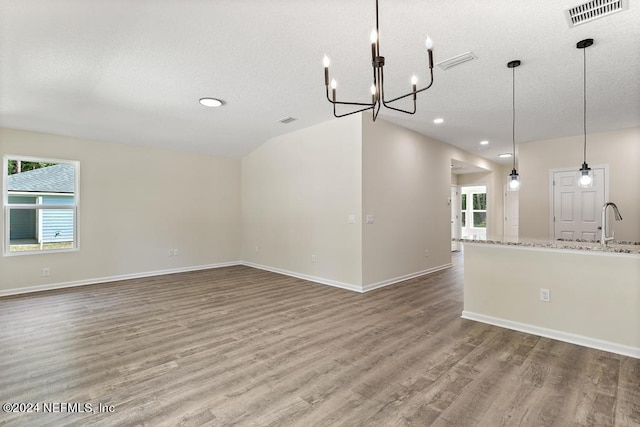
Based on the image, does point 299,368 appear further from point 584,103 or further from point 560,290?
point 584,103

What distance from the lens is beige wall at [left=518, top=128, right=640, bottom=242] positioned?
5320mm

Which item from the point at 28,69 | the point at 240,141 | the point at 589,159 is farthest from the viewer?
the point at 240,141

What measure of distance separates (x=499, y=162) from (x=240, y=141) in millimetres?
7314

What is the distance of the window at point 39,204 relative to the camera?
Result: 4738 millimetres

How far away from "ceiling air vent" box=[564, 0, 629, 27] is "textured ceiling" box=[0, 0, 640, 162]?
0.09 m

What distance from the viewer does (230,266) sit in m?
6.96

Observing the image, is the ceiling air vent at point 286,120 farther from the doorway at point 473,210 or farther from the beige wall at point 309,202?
the doorway at point 473,210

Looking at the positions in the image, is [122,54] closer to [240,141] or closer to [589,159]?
[240,141]

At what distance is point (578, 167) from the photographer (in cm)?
584

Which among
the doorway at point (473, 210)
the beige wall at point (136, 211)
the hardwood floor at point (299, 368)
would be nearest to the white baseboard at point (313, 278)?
the hardwood floor at point (299, 368)

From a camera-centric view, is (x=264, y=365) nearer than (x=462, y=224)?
Yes

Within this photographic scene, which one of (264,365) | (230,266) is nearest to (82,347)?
(264,365)

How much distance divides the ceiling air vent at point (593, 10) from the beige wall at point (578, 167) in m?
4.00

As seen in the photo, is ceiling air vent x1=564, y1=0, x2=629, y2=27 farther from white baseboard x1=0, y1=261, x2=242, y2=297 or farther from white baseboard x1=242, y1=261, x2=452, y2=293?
white baseboard x1=0, y1=261, x2=242, y2=297
